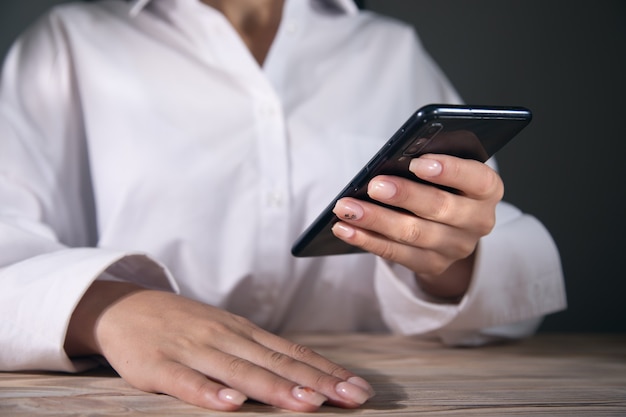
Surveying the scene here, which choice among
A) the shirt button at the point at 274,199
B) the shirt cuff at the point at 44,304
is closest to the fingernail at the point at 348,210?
the shirt cuff at the point at 44,304

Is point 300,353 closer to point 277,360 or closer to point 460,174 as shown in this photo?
point 277,360

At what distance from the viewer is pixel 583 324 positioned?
1.56 meters

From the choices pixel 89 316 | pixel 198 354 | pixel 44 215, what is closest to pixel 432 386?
pixel 198 354

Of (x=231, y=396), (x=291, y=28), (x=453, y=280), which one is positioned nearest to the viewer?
(x=231, y=396)

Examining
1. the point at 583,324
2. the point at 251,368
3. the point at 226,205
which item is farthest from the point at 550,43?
the point at 251,368

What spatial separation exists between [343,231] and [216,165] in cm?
36

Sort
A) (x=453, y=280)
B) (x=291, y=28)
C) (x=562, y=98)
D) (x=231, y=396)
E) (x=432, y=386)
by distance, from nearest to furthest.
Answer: (x=231, y=396) → (x=432, y=386) → (x=453, y=280) → (x=291, y=28) → (x=562, y=98)

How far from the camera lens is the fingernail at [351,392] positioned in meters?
0.49

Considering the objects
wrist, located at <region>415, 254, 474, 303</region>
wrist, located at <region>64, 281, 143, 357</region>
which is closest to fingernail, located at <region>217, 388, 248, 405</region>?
wrist, located at <region>64, 281, 143, 357</region>

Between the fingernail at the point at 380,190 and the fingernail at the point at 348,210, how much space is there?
0.02 metres

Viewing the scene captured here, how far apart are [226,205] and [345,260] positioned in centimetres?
19

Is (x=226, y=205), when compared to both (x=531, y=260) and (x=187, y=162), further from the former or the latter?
(x=531, y=260)

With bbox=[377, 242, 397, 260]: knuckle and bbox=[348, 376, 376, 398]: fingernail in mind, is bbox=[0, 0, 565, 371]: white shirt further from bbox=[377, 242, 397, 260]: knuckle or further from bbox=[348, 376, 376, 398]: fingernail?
bbox=[348, 376, 376, 398]: fingernail

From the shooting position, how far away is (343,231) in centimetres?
62
